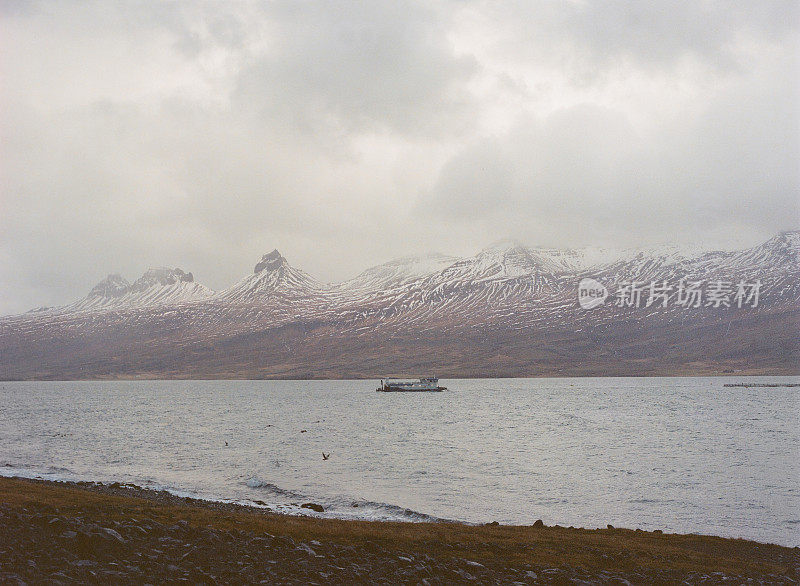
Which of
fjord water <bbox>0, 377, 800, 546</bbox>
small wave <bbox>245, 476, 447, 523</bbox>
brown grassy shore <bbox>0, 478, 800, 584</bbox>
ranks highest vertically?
brown grassy shore <bbox>0, 478, 800, 584</bbox>

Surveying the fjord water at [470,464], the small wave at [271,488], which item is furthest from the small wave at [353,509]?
the fjord water at [470,464]

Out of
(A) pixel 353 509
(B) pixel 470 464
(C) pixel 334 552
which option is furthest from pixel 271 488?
(C) pixel 334 552

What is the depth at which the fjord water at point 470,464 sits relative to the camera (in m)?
46.4

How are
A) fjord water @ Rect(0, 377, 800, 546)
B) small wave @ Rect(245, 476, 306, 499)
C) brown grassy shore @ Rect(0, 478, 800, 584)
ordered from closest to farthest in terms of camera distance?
brown grassy shore @ Rect(0, 478, 800, 584)
fjord water @ Rect(0, 377, 800, 546)
small wave @ Rect(245, 476, 306, 499)

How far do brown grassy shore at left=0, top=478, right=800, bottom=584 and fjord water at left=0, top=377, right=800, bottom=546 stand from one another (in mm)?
8885

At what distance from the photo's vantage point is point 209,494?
51031 mm

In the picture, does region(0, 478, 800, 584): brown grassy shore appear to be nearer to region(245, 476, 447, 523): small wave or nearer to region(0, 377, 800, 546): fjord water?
region(245, 476, 447, 523): small wave

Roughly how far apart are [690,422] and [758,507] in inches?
2939

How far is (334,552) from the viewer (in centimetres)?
2441

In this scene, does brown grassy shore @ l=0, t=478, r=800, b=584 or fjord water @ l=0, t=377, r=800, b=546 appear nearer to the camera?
brown grassy shore @ l=0, t=478, r=800, b=584

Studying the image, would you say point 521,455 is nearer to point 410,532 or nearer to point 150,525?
point 410,532

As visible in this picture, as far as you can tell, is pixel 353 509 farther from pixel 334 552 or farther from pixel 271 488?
pixel 334 552

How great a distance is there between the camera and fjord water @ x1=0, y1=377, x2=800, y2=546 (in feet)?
152

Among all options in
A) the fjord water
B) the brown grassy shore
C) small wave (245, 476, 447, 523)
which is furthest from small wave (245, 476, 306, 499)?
the brown grassy shore
